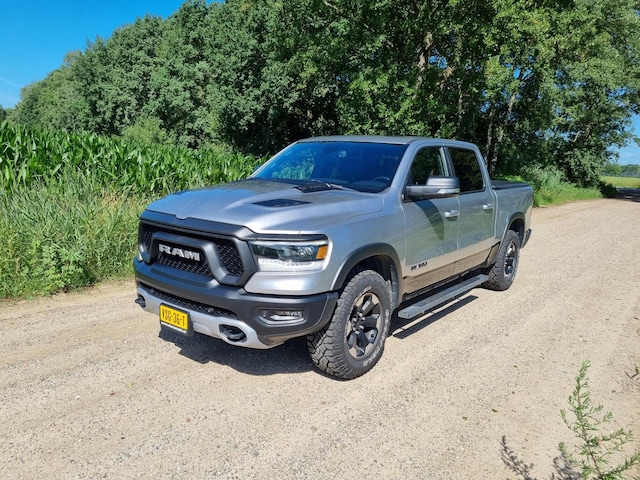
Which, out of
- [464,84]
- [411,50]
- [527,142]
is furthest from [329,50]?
[527,142]

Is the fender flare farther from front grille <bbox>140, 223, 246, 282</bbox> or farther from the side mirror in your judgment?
front grille <bbox>140, 223, 246, 282</bbox>

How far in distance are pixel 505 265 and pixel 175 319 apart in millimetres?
4760

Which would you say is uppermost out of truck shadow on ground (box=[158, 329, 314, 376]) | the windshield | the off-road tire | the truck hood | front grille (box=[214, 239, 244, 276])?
the windshield

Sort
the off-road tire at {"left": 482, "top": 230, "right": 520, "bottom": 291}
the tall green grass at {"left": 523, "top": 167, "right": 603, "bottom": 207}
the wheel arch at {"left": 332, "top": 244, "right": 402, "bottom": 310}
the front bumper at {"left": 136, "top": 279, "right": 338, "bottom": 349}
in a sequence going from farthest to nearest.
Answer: the tall green grass at {"left": 523, "top": 167, "right": 603, "bottom": 207}
the off-road tire at {"left": 482, "top": 230, "right": 520, "bottom": 291}
the wheel arch at {"left": 332, "top": 244, "right": 402, "bottom": 310}
the front bumper at {"left": 136, "top": 279, "right": 338, "bottom": 349}

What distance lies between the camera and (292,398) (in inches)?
Answer: 133

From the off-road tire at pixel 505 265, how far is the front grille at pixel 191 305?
419cm

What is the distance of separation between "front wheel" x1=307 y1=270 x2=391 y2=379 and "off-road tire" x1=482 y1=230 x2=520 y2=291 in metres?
2.92

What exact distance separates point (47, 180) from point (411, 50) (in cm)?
1253

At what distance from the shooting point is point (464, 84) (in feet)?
52.3

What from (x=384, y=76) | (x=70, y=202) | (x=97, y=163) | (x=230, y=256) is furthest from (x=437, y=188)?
(x=384, y=76)

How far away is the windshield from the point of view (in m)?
4.15

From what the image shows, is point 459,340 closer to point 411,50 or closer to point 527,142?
point 411,50

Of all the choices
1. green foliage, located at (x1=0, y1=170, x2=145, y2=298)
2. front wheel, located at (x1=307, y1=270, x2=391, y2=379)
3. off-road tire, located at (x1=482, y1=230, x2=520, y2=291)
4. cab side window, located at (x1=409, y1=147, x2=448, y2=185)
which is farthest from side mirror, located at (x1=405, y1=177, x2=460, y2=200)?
green foliage, located at (x1=0, y1=170, x2=145, y2=298)

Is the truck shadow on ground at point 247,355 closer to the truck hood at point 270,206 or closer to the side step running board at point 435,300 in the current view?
the side step running board at point 435,300
